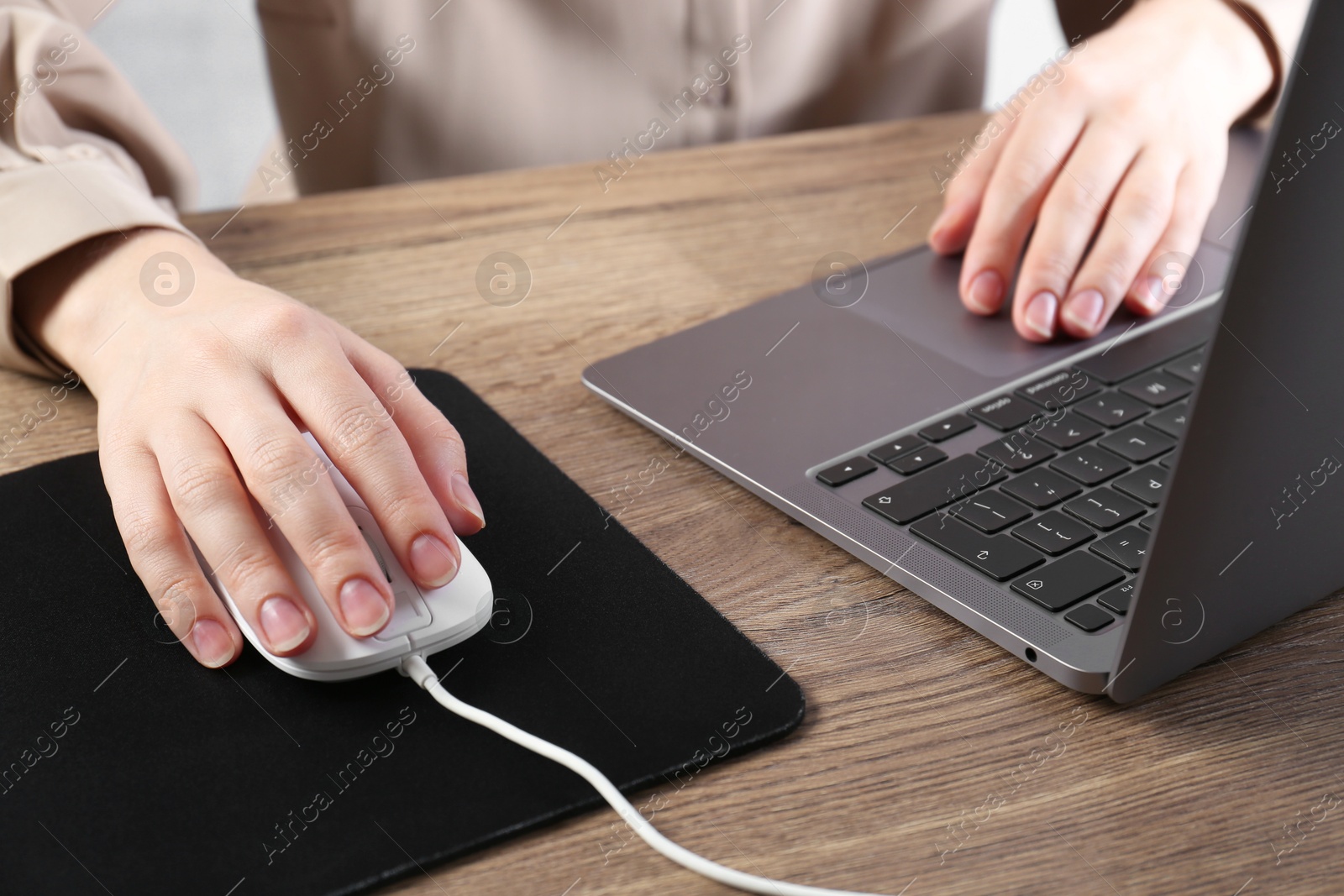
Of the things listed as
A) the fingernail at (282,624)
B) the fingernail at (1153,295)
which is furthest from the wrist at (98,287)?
the fingernail at (1153,295)

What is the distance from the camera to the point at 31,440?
593mm

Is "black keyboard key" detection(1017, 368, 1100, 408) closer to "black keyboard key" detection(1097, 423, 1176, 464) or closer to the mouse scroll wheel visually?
"black keyboard key" detection(1097, 423, 1176, 464)

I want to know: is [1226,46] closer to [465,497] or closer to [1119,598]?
[1119,598]

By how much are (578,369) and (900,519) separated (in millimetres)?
255

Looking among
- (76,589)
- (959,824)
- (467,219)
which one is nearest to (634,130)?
(467,219)

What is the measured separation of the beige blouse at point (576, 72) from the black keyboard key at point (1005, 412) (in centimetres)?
61

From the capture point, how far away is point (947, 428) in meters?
0.56

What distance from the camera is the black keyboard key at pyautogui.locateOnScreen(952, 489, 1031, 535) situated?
48 centimetres

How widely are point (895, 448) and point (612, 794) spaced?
10.0 inches

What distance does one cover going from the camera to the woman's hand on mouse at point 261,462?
427 mm

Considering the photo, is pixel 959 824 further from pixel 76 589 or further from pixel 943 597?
pixel 76 589

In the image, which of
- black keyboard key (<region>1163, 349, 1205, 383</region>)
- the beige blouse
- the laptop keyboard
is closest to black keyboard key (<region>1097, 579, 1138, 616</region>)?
the laptop keyboard

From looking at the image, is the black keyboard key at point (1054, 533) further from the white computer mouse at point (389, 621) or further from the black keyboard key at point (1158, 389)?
the white computer mouse at point (389, 621)

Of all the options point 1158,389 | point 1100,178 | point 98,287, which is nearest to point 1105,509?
point 1158,389
